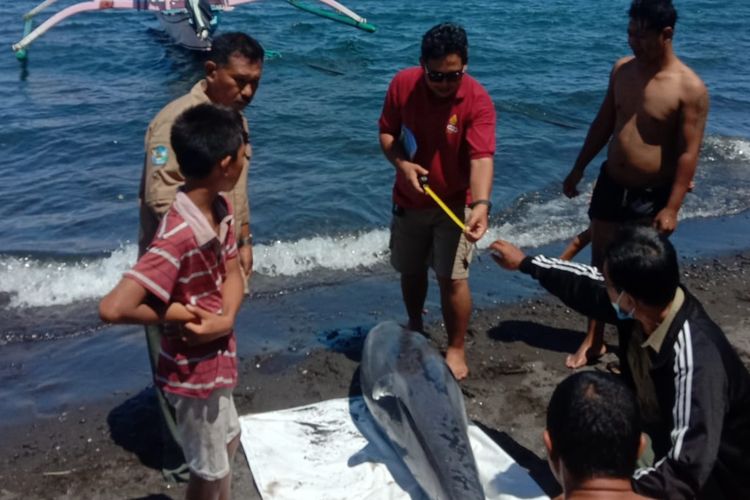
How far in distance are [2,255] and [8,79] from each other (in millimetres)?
8416

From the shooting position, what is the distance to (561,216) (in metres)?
9.19

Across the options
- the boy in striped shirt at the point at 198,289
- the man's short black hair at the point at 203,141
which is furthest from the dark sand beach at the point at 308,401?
the man's short black hair at the point at 203,141

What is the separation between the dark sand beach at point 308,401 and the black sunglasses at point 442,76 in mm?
1918

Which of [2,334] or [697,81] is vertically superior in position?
[697,81]

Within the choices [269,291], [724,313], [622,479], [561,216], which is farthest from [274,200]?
[622,479]

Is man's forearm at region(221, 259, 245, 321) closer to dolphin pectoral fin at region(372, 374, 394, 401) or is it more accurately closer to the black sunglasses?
dolphin pectoral fin at region(372, 374, 394, 401)

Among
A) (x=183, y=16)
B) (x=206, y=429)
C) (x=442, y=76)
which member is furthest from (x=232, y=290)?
(x=183, y=16)

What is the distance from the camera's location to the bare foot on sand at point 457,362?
17.8 ft

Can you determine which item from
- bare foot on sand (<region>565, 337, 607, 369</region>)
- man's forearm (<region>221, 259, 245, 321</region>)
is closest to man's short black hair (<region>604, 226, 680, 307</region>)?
man's forearm (<region>221, 259, 245, 321</region>)

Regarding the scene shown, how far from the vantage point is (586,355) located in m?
5.59

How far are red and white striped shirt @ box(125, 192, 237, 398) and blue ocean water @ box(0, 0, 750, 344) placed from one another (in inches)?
145

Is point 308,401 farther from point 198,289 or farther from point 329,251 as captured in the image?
point 329,251

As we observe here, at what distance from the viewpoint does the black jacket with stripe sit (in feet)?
9.55

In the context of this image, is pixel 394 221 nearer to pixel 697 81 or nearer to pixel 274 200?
pixel 697 81
